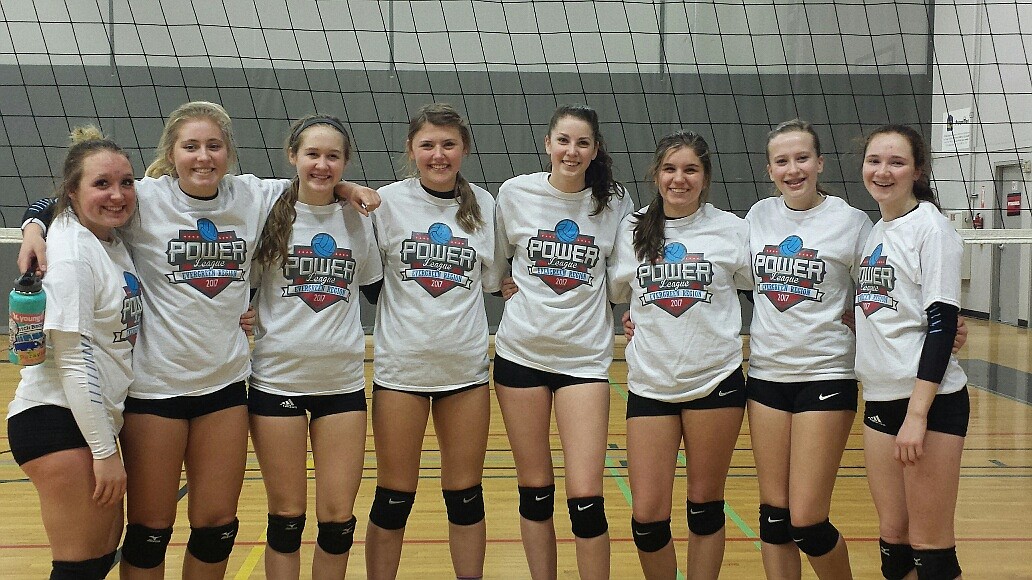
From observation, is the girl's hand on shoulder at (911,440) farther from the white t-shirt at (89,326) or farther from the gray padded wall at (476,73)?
the gray padded wall at (476,73)

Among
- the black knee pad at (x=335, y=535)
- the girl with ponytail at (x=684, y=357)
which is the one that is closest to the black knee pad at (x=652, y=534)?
the girl with ponytail at (x=684, y=357)

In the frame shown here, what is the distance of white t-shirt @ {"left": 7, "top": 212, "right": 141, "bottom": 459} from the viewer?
6.62 ft

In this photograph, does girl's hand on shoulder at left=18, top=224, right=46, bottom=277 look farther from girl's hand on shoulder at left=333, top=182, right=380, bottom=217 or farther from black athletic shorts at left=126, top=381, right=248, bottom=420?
girl's hand on shoulder at left=333, top=182, right=380, bottom=217

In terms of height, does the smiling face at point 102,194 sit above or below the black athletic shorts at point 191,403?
above

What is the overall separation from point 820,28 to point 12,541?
808cm

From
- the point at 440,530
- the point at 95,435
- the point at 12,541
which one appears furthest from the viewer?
the point at 440,530

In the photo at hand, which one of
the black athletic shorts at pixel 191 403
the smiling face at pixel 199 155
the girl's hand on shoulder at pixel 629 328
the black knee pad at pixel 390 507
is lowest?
the black knee pad at pixel 390 507

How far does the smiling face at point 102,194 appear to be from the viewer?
214cm

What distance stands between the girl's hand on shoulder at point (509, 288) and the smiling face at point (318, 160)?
61 cm

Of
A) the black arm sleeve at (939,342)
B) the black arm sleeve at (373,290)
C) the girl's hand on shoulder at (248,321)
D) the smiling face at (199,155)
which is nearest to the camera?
the black arm sleeve at (939,342)

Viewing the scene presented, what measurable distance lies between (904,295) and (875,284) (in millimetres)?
86

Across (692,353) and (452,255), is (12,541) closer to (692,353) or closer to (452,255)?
(452,255)

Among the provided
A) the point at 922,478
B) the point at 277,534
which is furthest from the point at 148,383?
the point at 922,478

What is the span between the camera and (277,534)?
8.16 ft
